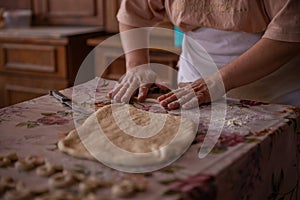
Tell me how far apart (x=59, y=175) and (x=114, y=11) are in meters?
1.64

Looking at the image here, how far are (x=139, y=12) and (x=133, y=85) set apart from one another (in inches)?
12.9

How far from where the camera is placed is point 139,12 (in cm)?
120

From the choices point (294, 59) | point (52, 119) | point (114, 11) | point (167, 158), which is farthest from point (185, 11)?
point (114, 11)

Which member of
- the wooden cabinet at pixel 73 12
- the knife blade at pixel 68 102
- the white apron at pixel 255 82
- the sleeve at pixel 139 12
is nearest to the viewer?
the knife blade at pixel 68 102

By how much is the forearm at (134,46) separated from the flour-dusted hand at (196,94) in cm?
24

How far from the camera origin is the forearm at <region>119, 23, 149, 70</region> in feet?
3.67

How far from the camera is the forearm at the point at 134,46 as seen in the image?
112 cm

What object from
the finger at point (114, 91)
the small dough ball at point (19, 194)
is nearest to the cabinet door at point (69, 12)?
the finger at point (114, 91)

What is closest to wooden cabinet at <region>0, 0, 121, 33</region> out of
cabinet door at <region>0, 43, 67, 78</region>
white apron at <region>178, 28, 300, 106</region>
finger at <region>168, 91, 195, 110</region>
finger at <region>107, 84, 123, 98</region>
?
cabinet door at <region>0, 43, 67, 78</region>

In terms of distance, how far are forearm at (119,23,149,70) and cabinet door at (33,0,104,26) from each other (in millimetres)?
980

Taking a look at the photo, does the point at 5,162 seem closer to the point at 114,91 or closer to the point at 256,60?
the point at 114,91

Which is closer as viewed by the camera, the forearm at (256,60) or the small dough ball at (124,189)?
the small dough ball at (124,189)

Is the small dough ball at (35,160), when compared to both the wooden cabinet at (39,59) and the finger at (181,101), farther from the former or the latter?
the wooden cabinet at (39,59)

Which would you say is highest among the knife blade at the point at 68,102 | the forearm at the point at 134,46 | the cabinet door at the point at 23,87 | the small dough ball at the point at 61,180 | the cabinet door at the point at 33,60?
the forearm at the point at 134,46
